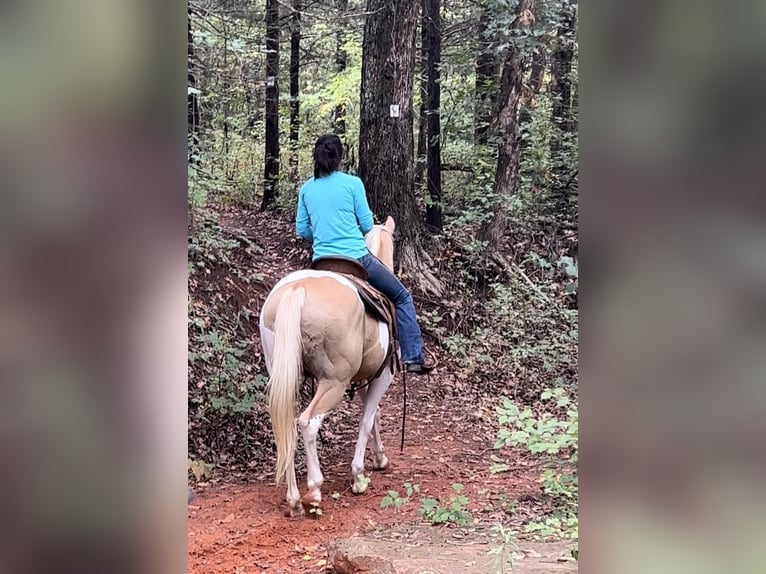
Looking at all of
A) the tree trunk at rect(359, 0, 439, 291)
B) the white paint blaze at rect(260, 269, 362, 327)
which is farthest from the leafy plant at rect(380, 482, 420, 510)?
the tree trunk at rect(359, 0, 439, 291)

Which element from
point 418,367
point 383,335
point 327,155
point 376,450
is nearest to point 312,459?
point 376,450

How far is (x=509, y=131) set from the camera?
1080 cm

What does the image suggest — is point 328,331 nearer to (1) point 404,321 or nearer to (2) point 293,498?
(1) point 404,321

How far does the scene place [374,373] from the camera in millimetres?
5441

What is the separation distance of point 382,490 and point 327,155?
2.85 meters

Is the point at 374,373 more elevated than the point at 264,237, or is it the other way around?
the point at 264,237

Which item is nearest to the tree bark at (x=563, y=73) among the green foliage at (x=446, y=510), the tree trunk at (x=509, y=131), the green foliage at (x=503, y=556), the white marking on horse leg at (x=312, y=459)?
the tree trunk at (x=509, y=131)

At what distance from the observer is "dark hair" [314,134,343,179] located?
518cm

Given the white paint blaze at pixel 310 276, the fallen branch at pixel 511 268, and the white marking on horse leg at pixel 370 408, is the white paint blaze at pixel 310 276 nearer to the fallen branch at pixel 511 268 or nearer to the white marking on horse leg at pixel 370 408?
the white marking on horse leg at pixel 370 408
